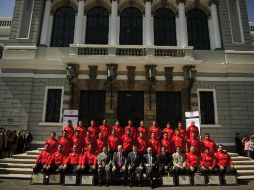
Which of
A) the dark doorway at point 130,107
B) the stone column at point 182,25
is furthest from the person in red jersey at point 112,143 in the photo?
the stone column at point 182,25

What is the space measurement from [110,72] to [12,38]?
8064mm

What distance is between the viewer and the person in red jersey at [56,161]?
10.6 metres

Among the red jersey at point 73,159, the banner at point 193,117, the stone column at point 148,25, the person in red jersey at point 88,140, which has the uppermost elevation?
the stone column at point 148,25

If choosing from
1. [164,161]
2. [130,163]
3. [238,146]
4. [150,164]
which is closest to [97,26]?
[130,163]

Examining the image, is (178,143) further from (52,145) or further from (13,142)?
(13,142)

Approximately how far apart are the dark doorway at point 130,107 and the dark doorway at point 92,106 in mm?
1206

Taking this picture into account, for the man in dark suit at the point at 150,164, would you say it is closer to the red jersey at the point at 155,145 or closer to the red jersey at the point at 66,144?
the red jersey at the point at 155,145

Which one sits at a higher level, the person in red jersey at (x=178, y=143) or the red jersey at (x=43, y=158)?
the person in red jersey at (x=178, y=143)

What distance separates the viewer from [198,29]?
1972 centimetres

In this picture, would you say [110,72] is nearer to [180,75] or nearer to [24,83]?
[180,75]

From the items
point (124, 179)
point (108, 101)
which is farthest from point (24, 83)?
point (124, 179)

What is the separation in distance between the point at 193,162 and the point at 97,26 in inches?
515

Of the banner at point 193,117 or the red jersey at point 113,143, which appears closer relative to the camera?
the red jersey at point 113,143

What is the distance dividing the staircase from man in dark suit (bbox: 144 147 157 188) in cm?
439
